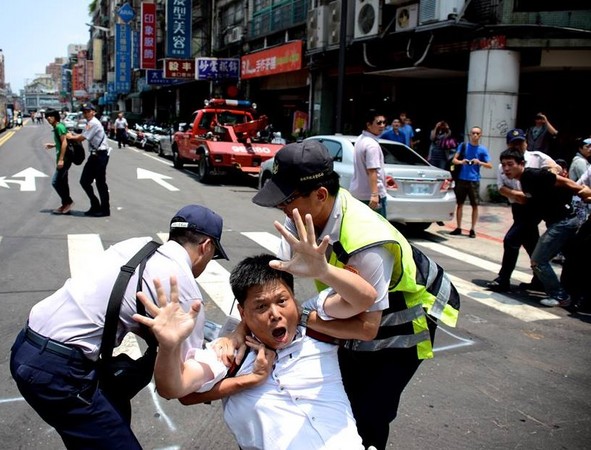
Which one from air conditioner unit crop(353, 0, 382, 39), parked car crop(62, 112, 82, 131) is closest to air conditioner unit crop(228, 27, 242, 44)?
parked car crop(62, 112, 82, 131)

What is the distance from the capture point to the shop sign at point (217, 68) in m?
28.7

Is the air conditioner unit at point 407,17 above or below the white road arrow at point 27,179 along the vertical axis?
above

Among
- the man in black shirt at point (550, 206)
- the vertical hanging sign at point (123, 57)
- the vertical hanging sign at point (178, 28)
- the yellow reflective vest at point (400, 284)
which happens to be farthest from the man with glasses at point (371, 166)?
the vertical hanging sign at point (123, 57)

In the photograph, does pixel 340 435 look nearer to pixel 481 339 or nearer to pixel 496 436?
pixel 496 436

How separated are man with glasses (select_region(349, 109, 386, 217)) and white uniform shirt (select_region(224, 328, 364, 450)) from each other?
5.68 meters

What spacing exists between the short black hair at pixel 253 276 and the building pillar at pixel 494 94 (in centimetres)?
1285

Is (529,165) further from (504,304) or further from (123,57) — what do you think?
(123,57)

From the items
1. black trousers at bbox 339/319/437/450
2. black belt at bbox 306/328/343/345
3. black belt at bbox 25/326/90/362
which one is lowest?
black trousers at bbox 339/319/437/450

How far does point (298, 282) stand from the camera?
7.26 m

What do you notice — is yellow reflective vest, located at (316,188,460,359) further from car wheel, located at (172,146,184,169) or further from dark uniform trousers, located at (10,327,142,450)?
car wheel, located at (172,146,184,169)

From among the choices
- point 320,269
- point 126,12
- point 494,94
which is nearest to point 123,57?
point 126,12

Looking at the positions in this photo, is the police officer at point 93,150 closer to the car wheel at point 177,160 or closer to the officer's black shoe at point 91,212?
the officer's black shoe at point 91,212

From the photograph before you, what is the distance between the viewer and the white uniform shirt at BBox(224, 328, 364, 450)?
89.9 inches

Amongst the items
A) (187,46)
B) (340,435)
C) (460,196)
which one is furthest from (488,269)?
(187,46)
